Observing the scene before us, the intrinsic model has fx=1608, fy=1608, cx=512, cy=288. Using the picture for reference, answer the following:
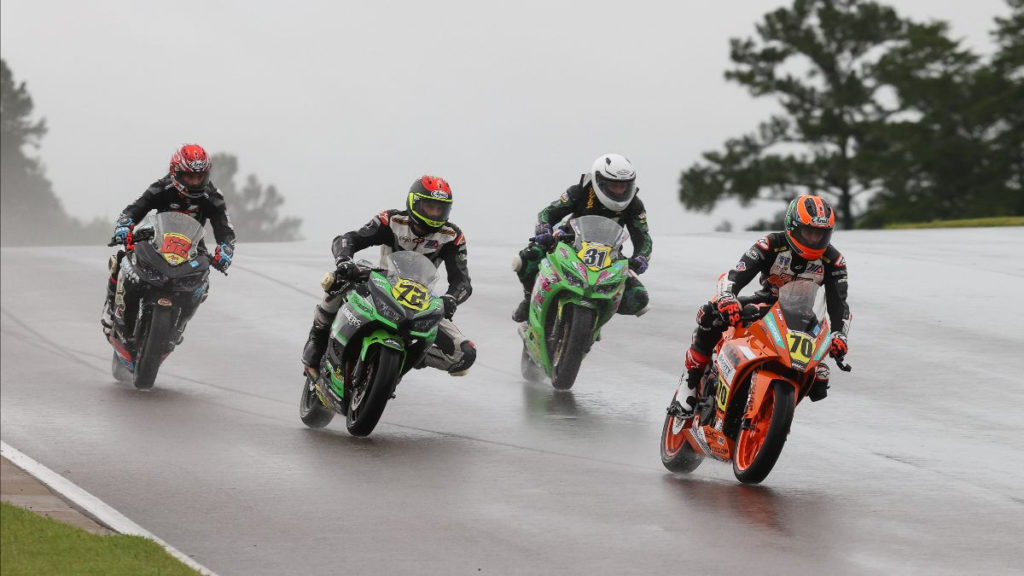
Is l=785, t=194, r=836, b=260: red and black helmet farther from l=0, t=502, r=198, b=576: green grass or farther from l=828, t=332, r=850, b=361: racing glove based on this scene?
l=0, t=502, r=198, b=576: green grass

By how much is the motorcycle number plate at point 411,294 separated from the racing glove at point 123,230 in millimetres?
3703

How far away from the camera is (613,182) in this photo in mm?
14641

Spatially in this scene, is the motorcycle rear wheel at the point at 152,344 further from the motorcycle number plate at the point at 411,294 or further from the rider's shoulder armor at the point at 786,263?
the rider's shoulder armor at the point at 786,263

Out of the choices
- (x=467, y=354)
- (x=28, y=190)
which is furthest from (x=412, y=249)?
(x=28, y=190)

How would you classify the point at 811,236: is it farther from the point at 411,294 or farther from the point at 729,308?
the point at 411,294

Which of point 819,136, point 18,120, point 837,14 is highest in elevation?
point 837,14

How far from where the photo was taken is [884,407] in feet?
44.9

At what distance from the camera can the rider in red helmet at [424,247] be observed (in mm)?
12164

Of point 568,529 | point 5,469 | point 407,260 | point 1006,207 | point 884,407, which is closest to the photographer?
point 568,529

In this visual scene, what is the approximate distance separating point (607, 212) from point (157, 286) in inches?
163

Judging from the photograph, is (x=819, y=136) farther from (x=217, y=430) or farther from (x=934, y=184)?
(x=217, y=430)

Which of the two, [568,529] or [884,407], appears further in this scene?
[884,407]

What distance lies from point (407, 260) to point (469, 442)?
1.49 meters

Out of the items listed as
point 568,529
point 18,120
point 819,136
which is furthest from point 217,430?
point 18,120
